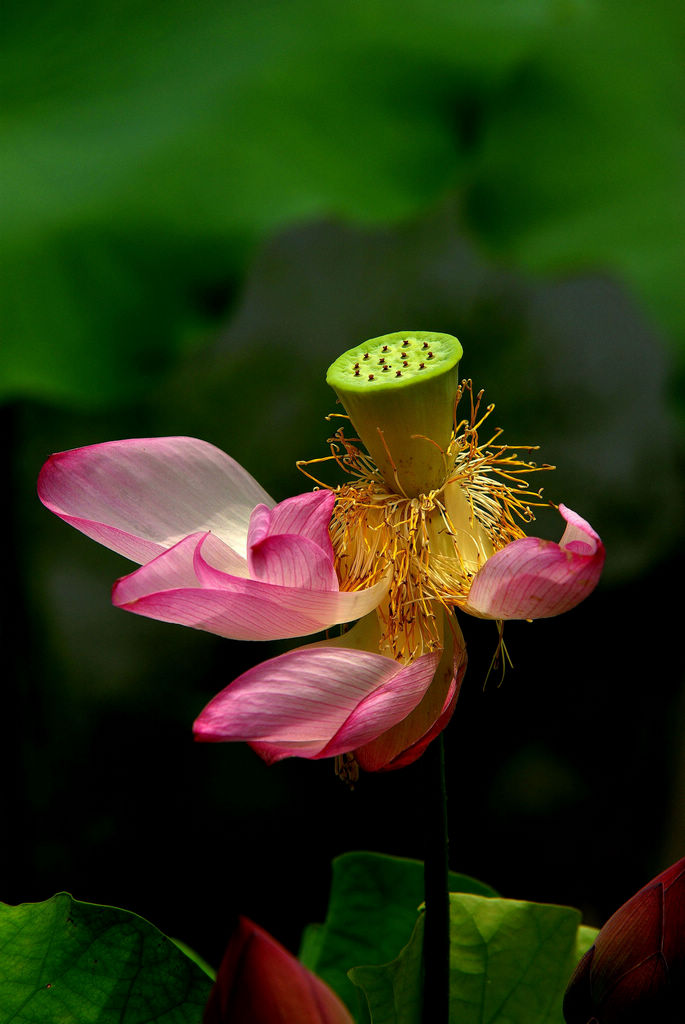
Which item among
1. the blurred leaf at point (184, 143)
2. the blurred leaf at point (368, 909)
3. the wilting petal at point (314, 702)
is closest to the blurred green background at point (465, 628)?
the blurred leaf at point (184, 143)

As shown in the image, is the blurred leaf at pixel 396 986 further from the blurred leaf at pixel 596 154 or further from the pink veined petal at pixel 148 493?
the blurred leaf at pixel 596 154

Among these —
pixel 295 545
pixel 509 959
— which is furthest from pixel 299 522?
pixel 509 959

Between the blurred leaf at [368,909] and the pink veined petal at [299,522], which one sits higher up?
the pink veined petal at [299,522]

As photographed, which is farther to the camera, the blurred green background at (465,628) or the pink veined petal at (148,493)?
the blurred green background at (465,628)

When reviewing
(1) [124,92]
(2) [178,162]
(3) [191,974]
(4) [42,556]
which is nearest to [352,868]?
(3) [191,974]

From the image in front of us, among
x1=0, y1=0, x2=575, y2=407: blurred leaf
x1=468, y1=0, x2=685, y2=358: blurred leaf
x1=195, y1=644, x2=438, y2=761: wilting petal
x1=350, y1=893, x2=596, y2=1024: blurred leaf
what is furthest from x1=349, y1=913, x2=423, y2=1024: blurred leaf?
x1=468, y1=0, x2=685, y2=358: blurred leaf

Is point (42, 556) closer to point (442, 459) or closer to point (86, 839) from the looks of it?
point (86, 839)

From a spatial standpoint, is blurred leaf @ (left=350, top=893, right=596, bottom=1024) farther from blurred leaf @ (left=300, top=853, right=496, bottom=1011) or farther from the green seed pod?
the green seed pod
